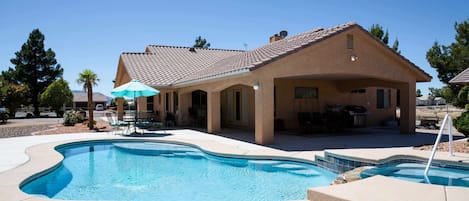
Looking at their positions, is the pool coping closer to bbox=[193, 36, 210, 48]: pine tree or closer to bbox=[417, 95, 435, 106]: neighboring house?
bbox=[193, 36, 210, 48]: pine tree

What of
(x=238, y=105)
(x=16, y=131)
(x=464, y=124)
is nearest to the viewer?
(x=464, y=124)

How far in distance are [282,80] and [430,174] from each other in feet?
42.1

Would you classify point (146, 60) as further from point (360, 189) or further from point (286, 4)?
point (360, 189)

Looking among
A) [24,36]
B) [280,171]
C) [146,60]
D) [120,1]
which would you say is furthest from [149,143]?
[24,36]

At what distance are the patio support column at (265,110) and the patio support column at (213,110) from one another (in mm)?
5029

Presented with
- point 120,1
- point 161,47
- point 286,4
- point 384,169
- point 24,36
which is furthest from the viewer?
point 24,36

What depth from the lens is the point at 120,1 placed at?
2064cm

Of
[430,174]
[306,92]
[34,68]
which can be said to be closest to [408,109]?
[306,92]

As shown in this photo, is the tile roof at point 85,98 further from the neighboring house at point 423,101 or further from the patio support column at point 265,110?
the patio support column at point 265,110

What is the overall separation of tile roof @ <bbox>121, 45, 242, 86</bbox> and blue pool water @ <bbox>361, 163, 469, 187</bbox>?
56.5 feet

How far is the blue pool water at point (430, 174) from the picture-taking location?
22.6 ft

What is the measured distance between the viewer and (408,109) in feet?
57.3

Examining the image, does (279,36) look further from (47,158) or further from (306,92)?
(47,158)

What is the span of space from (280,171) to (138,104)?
17.7m
